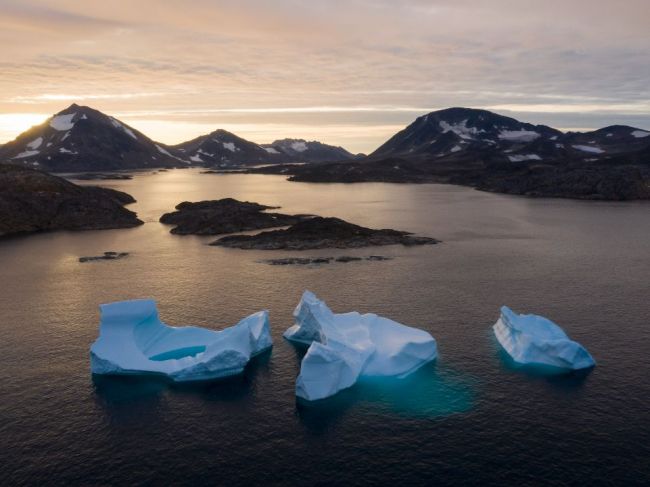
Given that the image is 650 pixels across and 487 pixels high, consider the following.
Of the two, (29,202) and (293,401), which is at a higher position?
(29,202)

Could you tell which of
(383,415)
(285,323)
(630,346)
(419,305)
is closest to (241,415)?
(383,415)

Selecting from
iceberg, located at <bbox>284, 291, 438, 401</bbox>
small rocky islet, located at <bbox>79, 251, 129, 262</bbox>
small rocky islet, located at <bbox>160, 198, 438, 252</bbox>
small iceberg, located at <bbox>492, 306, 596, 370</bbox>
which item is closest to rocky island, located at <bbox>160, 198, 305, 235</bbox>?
small rocky islet, located at <bbox>160, 198, 438, 252</bbox>

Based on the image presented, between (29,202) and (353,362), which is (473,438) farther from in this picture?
(29,202)

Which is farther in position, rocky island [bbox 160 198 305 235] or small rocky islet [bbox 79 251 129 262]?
rocky island [bbox 160 198 305 235]

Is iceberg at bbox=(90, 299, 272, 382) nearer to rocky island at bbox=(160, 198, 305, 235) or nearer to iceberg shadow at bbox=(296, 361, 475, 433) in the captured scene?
iceberg shadow at bbox=(296, 361, 475, 433)

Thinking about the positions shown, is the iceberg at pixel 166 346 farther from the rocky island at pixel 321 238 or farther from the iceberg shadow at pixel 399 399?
the rocky island at pixel 321 238

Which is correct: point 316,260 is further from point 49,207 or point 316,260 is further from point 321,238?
point 49,207
